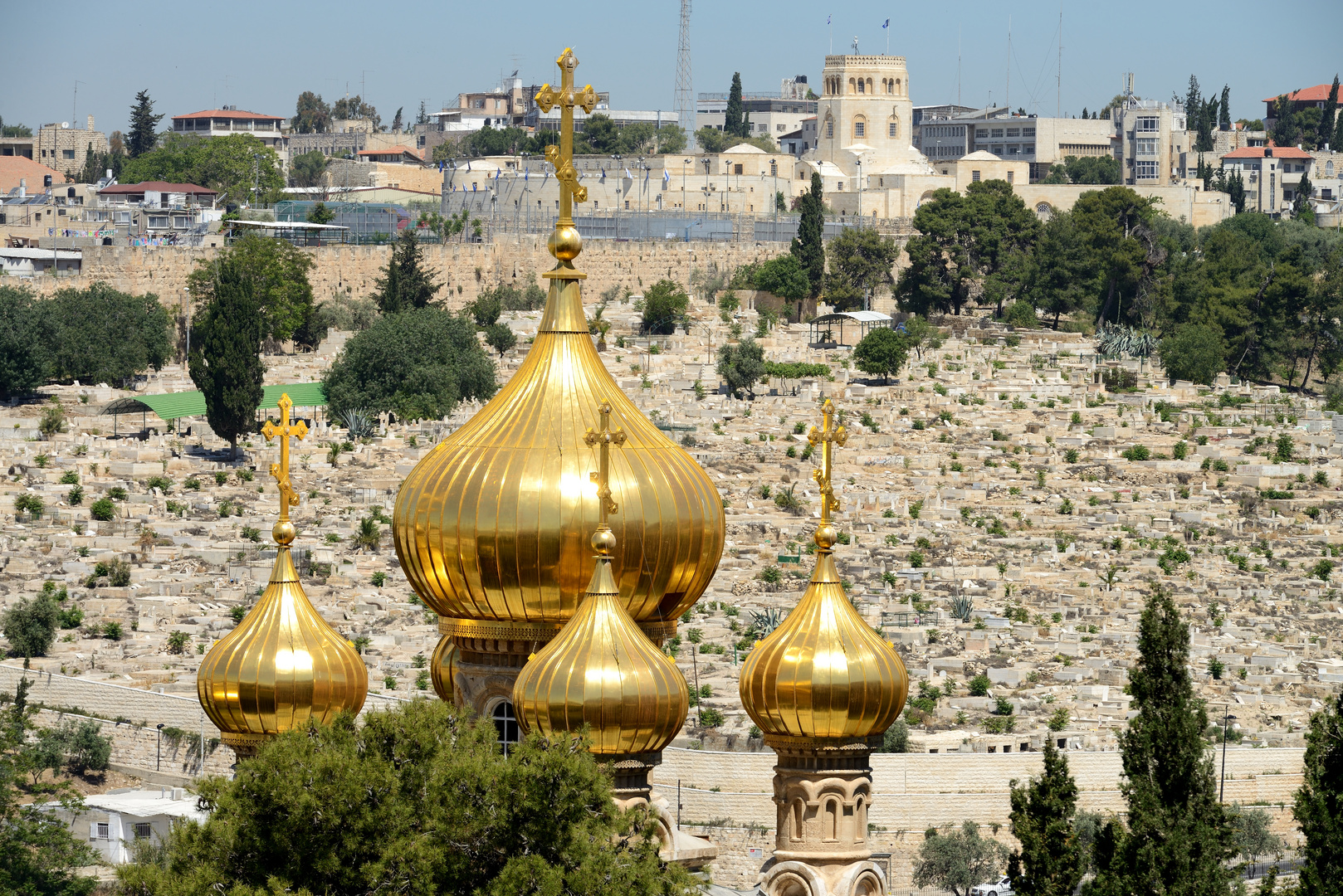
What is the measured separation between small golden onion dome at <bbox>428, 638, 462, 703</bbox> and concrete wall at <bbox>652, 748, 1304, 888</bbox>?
60.7ft

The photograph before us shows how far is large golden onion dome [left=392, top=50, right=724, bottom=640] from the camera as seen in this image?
21.0m

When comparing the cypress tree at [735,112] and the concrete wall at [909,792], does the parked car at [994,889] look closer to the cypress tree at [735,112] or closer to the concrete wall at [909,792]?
the concrete wall at [909,792]


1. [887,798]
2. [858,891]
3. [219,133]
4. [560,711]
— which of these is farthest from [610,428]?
[219,133]

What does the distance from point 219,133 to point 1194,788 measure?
122048 millimetres

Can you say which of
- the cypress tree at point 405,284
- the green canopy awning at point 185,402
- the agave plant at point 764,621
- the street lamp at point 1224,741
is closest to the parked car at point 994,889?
the street lamp at point 1224,741

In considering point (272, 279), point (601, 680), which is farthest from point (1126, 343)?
point (601, 680)

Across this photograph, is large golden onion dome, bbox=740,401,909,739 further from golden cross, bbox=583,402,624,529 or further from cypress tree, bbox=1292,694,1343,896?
cypress tree, bbox=1292,694,1343,896

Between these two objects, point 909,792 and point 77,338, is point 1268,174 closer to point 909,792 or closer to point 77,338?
point 77,338

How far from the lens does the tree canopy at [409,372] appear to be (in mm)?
74188

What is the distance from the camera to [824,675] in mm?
21484

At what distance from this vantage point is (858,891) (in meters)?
21.5

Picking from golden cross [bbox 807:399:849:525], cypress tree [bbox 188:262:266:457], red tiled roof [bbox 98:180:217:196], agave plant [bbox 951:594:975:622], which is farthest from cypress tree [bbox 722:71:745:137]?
golden cross [bbox 807:399:849:525]

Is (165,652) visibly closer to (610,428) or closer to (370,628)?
(370,628)

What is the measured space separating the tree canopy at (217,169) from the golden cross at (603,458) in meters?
93.6
